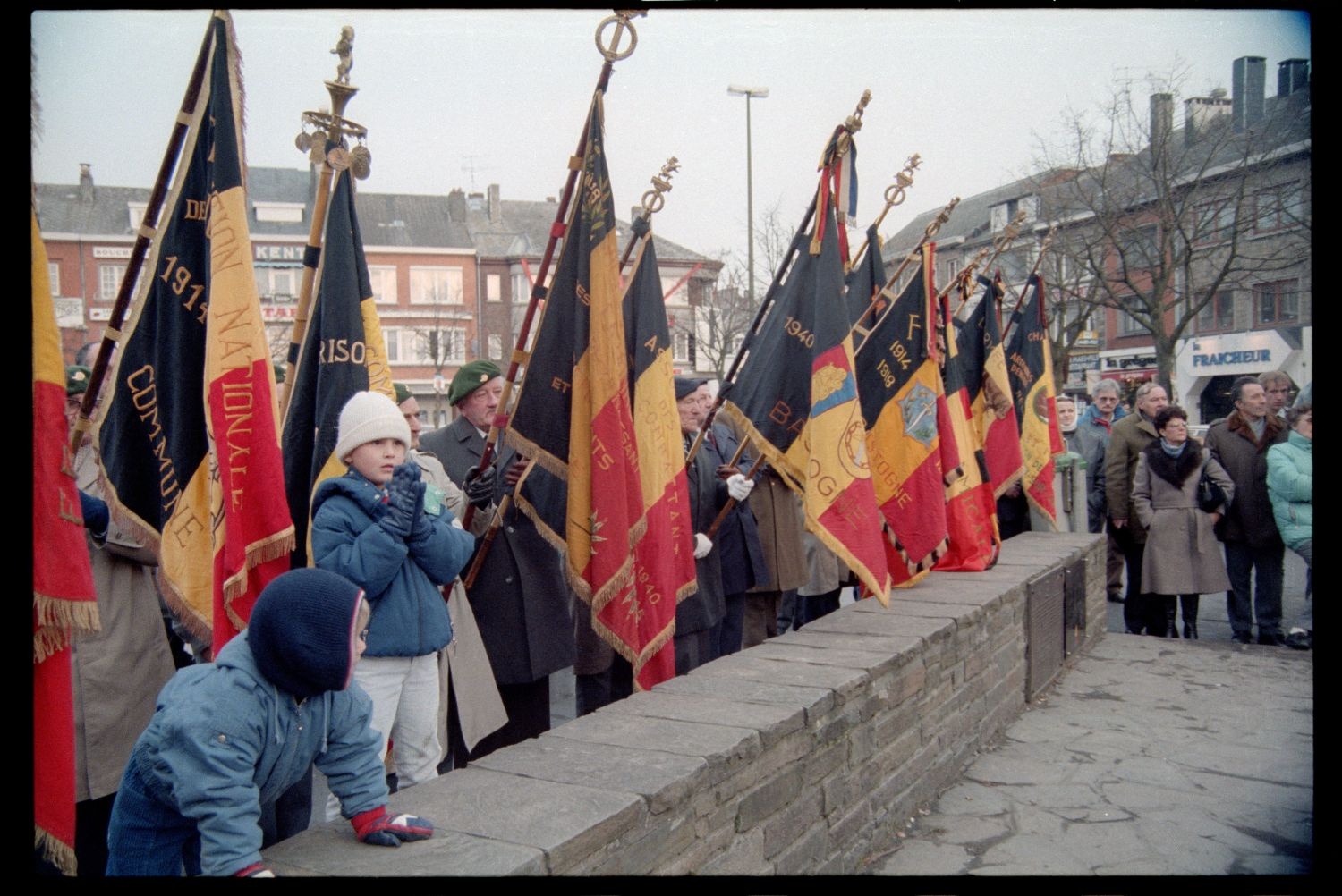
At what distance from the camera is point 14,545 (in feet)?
7.90

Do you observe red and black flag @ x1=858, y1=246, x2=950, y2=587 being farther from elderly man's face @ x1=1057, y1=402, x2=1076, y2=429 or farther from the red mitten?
elderly man's face @ x1=1057, y1=402, x2=1076, y2=429

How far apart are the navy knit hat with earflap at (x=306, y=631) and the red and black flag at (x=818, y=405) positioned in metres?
3.06

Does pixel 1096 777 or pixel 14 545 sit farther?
pixel 1096 777

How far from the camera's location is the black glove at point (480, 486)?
390 centimetres

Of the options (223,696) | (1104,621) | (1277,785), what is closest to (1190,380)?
(1104,621)

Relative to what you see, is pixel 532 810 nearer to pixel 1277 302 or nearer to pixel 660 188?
pixel 660 188

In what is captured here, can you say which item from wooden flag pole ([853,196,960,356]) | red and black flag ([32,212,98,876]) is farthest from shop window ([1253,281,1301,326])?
red and black flag ([32,212,98,876])

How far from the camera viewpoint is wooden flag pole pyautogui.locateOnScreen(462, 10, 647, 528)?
12.6 ft

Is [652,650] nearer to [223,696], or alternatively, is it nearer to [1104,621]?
[223,696]

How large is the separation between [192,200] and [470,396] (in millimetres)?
1375

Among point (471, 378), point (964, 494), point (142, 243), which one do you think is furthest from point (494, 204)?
point (142, 243)

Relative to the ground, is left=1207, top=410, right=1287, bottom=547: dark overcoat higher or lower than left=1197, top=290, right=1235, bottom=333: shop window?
lower

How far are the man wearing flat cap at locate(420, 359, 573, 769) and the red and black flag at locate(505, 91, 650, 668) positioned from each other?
0.18 metres

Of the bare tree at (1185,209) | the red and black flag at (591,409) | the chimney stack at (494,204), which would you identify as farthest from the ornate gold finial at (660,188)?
the chimney stack at (494,204)
